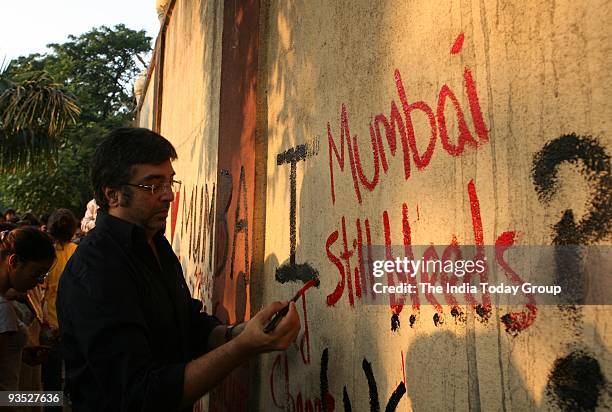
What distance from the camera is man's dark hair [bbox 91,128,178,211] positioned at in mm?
2223

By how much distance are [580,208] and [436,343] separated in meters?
0.60

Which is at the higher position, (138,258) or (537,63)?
(537,63)

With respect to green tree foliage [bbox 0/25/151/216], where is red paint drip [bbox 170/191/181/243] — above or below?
below

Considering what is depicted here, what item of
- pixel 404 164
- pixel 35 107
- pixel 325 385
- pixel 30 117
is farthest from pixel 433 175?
pixel 35 107

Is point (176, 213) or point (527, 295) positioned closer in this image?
point (527, 295)

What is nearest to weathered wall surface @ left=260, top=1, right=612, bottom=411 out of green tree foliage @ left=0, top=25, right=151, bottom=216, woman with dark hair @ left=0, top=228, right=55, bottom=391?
woman with dark hair @ left=0, top=228, right=55, bottom=391

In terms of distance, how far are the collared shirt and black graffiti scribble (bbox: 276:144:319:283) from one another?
21.4 inches

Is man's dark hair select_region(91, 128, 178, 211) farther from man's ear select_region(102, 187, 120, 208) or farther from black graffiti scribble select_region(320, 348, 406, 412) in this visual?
black graffiti scribble select_region(320, 348, 406, 412)

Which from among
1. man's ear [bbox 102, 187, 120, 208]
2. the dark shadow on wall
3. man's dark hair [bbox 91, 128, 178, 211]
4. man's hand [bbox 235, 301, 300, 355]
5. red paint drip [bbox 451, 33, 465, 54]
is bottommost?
the dark shadow on wall

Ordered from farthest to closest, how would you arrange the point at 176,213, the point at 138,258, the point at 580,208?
the point at 176,213, the point at 138,258, the point at 580,208

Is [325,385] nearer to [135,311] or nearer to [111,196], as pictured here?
[135,311]

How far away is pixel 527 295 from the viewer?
4.50 feet

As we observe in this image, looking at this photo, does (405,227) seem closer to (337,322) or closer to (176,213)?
(337,322)

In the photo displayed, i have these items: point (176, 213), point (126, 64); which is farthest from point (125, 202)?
point (126, 64)
